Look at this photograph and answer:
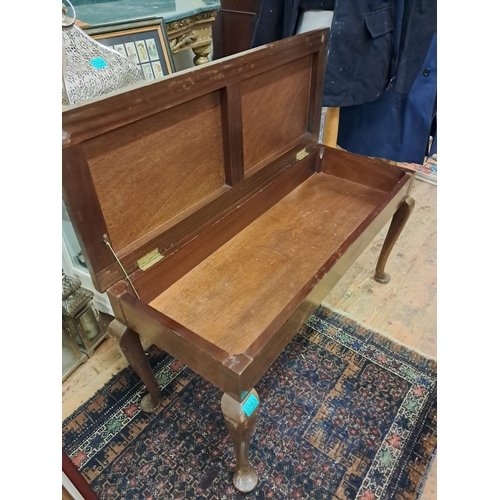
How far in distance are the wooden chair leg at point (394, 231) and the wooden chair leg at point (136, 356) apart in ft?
3.28

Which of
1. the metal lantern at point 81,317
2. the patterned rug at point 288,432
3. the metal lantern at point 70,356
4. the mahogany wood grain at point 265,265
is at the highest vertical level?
the mahogany wood grain at point 265,265

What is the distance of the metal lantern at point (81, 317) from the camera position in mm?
1253

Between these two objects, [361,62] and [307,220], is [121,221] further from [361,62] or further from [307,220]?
[361,62]

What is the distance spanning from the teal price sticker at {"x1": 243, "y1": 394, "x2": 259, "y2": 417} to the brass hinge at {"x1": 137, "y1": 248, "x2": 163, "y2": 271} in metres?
0.39

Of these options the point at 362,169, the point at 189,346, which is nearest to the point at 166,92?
the point at 189,346

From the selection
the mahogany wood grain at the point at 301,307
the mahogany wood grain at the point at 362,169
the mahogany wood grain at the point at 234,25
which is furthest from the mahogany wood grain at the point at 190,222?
the mahogany wood grain at the point at 234,25

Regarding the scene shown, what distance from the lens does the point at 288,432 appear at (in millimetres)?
1159

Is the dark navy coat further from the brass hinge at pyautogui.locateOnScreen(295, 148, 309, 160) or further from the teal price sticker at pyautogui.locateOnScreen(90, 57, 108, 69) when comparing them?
the teal price sticker at pyautogui.locateOnScreen(90, 57, 108, 69)

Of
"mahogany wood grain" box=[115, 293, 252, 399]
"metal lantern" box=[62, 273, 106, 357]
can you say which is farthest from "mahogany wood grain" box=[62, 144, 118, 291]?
"metal lantern" box=[62, 273, 106, 357]

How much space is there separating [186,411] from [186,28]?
139 cm

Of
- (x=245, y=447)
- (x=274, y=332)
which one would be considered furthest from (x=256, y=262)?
(x=245, y=447)

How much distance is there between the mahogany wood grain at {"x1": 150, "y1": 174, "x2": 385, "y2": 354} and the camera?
0.97 metres

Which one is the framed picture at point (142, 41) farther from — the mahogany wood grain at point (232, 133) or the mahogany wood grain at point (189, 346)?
the mahogany wood grain at point (189, 346)

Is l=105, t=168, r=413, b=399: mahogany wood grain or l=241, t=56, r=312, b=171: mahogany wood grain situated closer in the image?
l=105, t=168, r=413, b=399: mahogany wood grain
